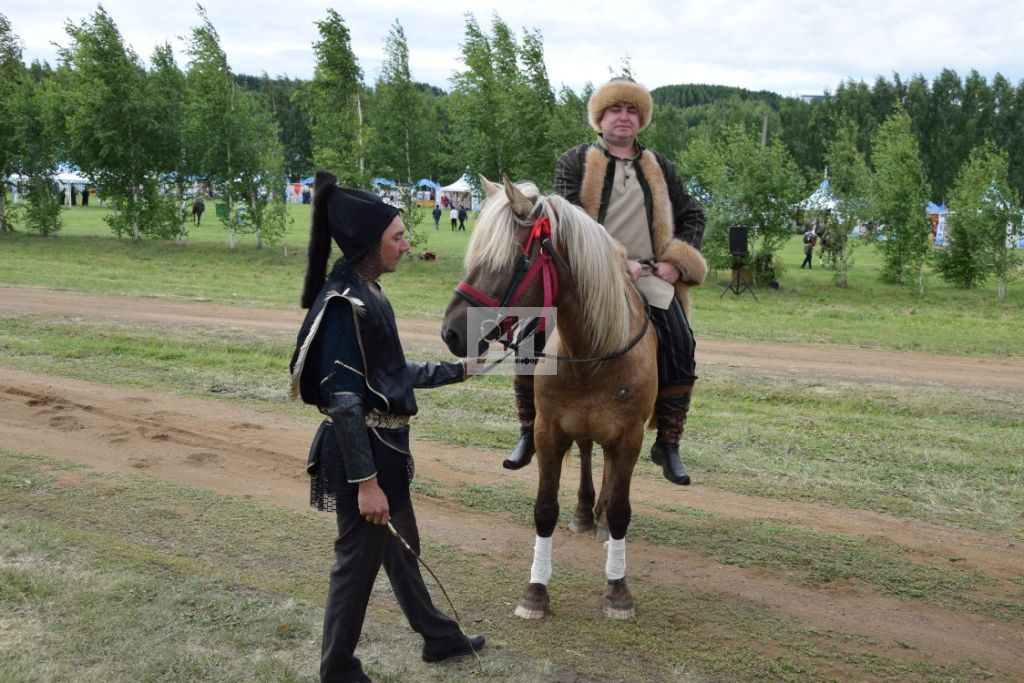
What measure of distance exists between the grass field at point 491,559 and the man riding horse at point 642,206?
121 cm

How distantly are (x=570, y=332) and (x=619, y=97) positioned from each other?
1703 millimetres

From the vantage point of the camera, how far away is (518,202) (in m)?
4.24

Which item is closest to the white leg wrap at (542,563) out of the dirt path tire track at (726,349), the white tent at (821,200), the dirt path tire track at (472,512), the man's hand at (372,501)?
the dirt path tire track at (472,512)

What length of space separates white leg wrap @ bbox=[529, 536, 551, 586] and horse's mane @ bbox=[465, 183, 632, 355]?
1.28 m

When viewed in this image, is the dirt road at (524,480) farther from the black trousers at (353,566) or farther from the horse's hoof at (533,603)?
the black trousers at (353,566)

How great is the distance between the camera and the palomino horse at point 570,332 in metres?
4.15

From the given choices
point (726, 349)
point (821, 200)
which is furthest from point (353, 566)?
point (821, 200)

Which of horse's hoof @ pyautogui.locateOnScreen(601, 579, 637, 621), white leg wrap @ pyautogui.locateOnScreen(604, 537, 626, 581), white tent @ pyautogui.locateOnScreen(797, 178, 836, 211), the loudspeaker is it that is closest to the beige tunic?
white leg wrap @ pyautogui.locateOnScreen(604, 537, 626, 581)

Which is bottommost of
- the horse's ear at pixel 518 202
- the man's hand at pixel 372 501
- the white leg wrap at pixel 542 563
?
the white leg wrap at pixel 542 563

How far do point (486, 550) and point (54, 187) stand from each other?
1298 inches

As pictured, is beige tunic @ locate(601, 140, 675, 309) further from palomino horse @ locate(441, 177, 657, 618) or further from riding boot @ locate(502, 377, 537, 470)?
riding boot @ locate(502, 377, 537, 470)

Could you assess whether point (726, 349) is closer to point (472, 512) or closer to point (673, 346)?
point (472, 512)

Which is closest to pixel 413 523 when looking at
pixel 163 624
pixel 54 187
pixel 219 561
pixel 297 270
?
pixel 163 624

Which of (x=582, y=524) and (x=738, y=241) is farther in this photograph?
(x=738, y=241)
